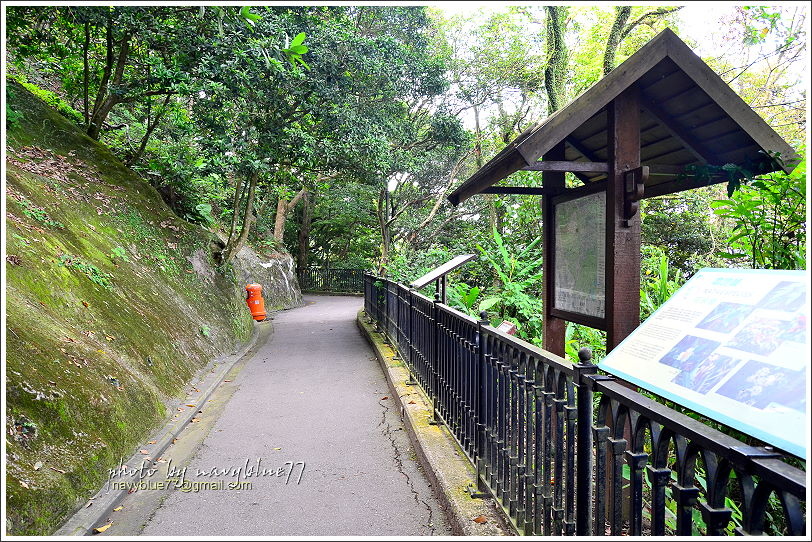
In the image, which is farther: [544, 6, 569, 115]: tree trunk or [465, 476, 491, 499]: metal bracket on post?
[544, 6, 569, 115]: tree trunk

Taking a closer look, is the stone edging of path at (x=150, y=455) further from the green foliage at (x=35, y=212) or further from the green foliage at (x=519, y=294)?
the green foliage at (x=519, y=294)

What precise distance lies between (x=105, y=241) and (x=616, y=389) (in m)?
7.79

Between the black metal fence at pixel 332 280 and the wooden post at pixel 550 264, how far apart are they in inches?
923

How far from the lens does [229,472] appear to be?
4.43m

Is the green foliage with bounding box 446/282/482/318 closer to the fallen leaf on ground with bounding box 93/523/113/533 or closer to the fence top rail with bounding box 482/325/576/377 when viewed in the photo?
the fence top rail with bounding box 482/325/576/377

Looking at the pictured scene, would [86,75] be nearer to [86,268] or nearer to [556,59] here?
[86,268]

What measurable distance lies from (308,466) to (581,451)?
9.86ft

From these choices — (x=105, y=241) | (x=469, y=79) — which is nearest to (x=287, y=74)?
(x=105, y=241)

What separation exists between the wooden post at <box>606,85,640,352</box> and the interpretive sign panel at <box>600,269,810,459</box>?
4.64 feet

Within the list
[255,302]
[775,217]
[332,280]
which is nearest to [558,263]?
[775,217]

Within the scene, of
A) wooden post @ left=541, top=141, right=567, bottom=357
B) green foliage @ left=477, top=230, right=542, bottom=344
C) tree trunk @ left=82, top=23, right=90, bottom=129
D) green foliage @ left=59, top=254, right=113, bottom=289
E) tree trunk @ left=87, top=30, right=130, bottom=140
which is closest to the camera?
wooden post @ left=541, top=141, right=567, bottom=357

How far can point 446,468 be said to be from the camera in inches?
158

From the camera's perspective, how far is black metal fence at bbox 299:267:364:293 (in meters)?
28.5

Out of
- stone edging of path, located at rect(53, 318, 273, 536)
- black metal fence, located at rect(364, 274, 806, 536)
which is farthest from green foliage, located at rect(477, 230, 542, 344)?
stone edging of path, located at rect(53, 318, 273, 536)
